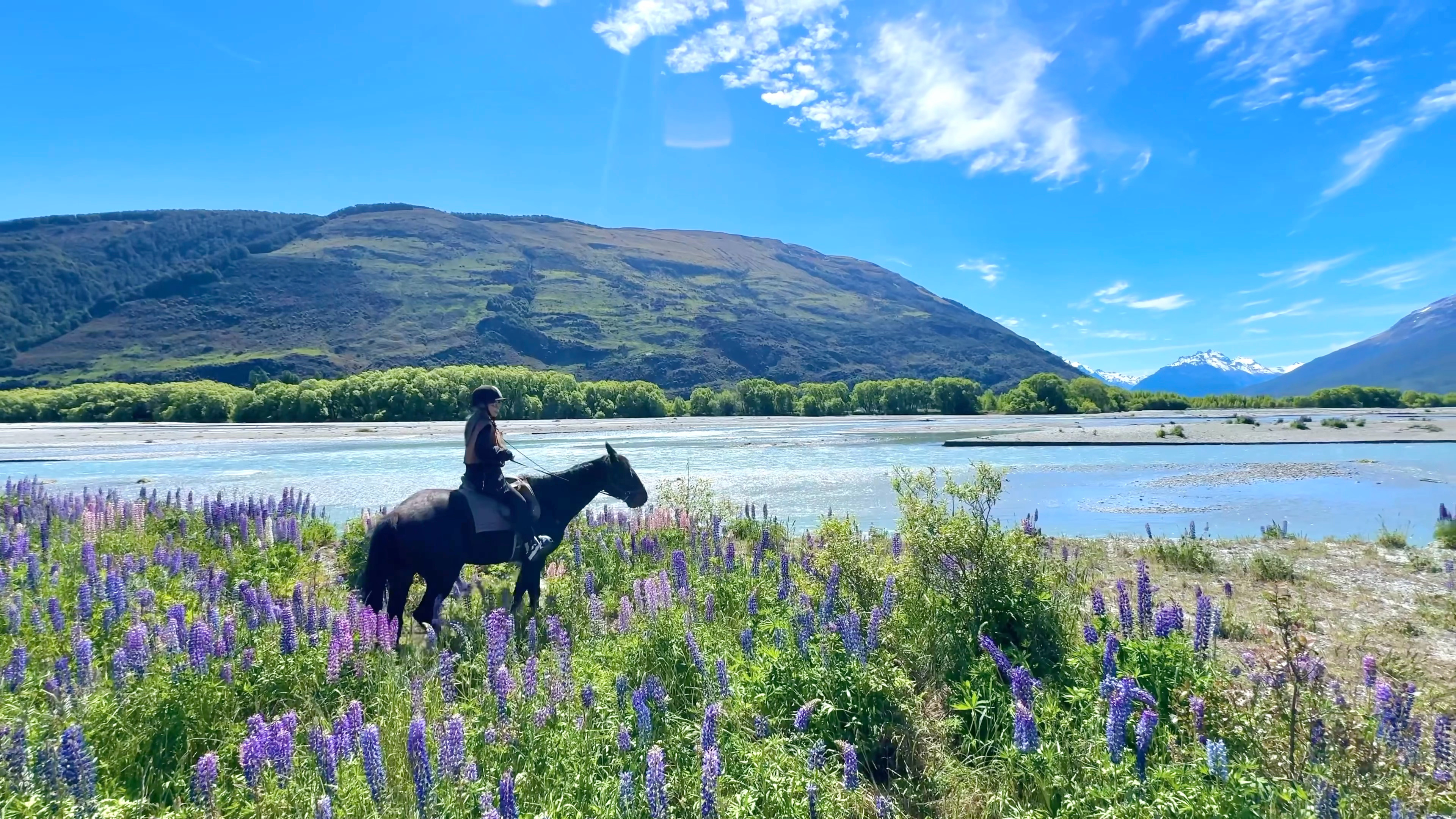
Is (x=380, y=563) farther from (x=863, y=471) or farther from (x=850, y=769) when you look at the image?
(x=863, y=471)

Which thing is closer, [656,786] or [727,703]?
[656,786]

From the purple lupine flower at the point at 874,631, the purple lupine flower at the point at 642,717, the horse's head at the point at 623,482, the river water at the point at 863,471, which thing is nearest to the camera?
the purple lupine flower at the point at 642,717

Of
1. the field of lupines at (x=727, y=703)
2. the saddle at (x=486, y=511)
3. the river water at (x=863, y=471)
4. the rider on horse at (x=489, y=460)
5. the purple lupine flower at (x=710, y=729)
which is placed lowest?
the river water at (x=863, y=471)

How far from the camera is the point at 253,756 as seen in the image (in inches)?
140

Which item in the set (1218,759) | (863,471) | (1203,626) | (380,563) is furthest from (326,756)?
(863,471)

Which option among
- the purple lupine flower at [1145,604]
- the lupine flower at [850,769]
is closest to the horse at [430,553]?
the lupine flower at [850,769]

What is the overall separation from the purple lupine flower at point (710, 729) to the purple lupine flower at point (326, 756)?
6.20ft

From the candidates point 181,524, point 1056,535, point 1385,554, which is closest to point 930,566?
point 1056,535

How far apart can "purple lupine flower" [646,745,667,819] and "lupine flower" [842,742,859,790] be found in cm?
93

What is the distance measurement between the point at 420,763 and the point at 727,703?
7.22 ft

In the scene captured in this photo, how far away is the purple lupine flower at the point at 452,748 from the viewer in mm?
3562

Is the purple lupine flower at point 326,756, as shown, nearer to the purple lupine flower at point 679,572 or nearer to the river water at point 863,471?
the purple lupine flower at point 679,572

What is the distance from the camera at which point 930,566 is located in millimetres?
6934

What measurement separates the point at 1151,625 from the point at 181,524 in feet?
45.2
